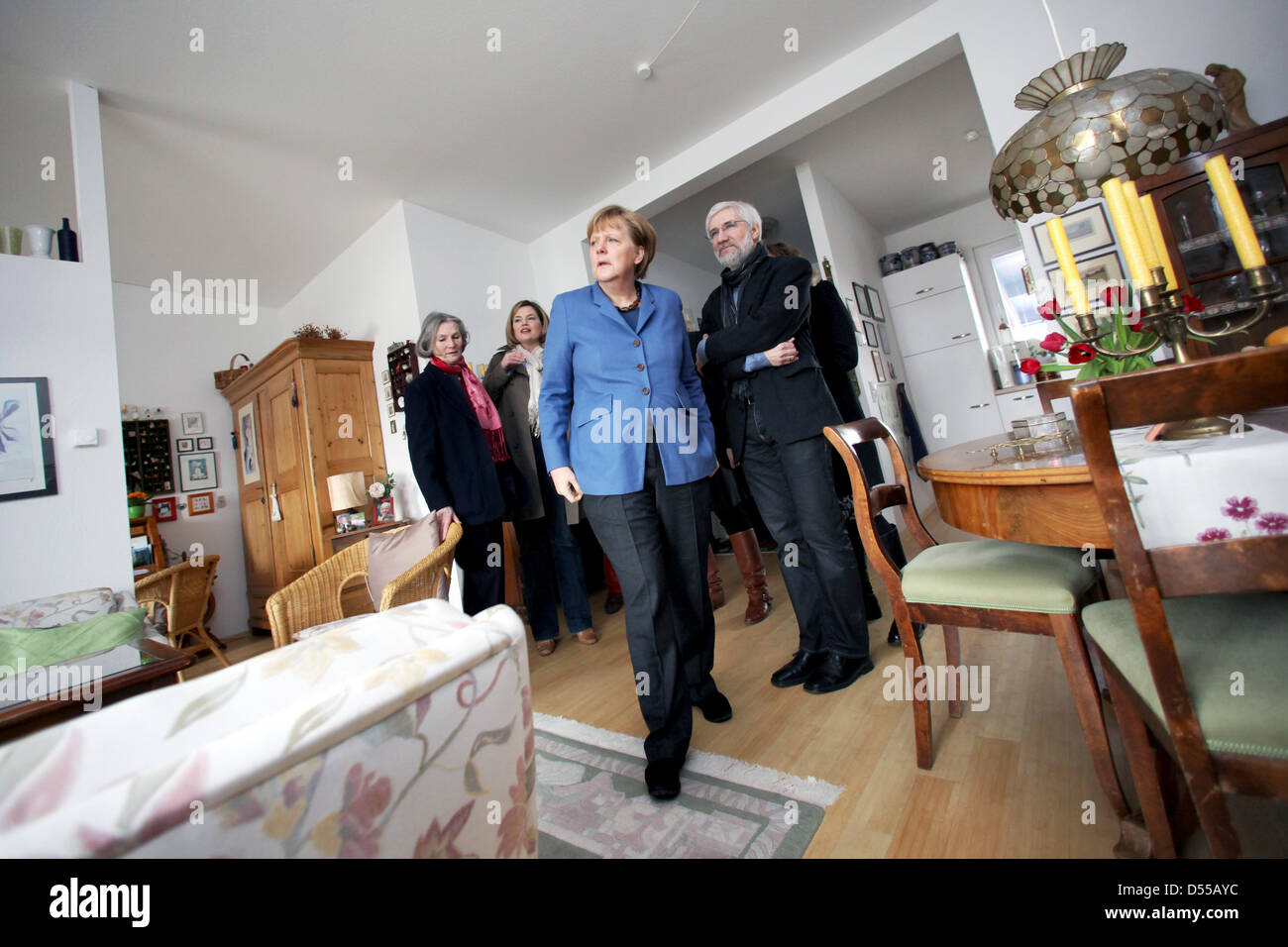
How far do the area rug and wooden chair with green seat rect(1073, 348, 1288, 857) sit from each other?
26.9 inches

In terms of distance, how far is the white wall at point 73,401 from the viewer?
83.6 inches

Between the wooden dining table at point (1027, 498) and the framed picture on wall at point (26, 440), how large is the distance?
3.20m

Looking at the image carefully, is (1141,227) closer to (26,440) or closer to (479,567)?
(479,567)

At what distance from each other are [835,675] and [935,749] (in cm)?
40

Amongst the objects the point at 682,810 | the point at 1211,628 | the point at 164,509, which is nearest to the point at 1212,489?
the point at 1211,628

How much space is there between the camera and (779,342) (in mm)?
1712

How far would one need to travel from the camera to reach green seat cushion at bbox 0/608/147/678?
1315mm

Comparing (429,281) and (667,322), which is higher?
(429,281)

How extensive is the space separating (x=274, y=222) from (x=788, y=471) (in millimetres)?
3972
